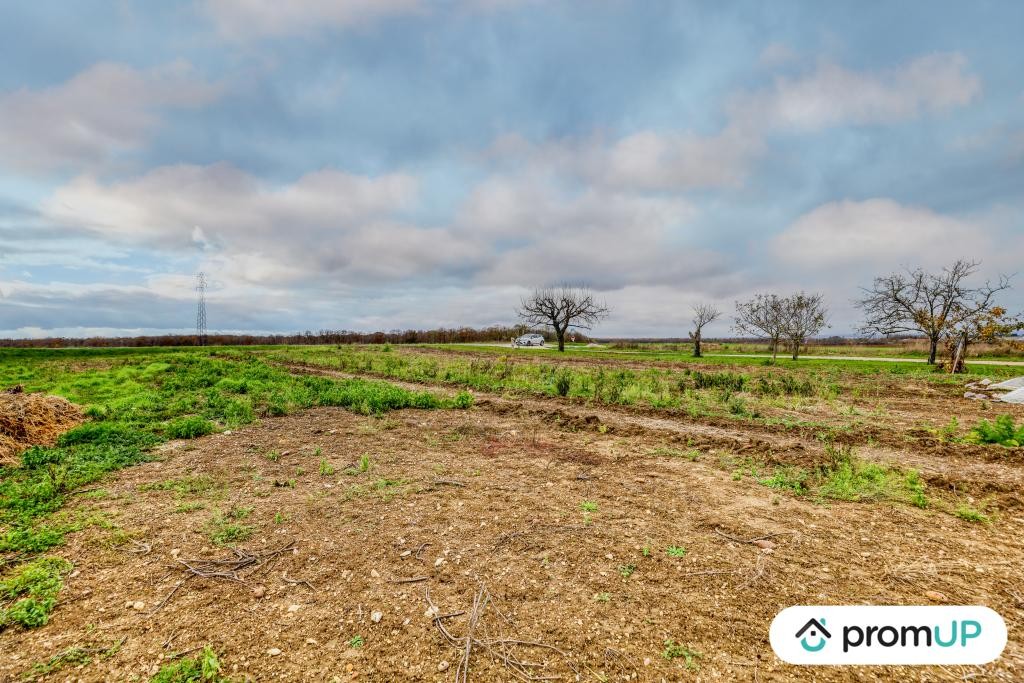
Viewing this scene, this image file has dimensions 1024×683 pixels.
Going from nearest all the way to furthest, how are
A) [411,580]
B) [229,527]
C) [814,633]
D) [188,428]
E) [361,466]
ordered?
[814,633], [411,580], [229,527], [361,466], [188,428]

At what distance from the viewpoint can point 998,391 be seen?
16.8 metres

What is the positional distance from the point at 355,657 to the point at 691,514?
13.8 ft

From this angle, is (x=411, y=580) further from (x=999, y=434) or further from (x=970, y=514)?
(x=999, y=434)

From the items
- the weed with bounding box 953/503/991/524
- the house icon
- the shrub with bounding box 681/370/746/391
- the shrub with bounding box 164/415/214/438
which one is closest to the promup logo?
the house icon

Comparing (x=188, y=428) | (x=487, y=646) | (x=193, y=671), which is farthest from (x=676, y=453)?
(x=188, y=428)

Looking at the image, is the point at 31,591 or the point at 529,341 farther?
the point at 529,341

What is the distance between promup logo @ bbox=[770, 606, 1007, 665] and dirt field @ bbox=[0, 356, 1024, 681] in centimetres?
14

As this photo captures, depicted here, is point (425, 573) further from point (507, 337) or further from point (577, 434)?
point (507, 337)

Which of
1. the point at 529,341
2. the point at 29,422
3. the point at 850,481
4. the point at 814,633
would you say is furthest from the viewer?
the point at 529,341

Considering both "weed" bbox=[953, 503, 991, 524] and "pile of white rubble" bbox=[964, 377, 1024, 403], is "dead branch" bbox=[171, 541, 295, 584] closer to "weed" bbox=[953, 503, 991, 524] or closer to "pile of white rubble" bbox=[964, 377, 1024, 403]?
"weed" bbox=[953, 503, 991, 524]

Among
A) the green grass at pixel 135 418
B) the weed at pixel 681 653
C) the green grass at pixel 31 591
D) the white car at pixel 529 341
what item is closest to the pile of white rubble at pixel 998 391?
the green grass at pixel 135 418

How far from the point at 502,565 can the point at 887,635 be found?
336 centimetres

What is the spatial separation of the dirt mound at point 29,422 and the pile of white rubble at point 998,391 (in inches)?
1047

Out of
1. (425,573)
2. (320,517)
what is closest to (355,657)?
(425,573)
